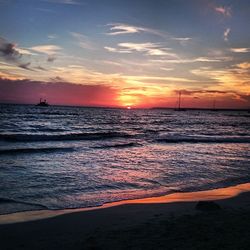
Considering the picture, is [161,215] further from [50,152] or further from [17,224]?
[50,152]

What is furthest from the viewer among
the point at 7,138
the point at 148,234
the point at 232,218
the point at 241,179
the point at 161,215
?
the point at 7,138

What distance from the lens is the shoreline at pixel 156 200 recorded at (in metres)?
7.81

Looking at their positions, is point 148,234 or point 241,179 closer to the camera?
point 148,234

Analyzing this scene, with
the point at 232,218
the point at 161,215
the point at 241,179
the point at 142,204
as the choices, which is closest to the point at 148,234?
the point at 161,215

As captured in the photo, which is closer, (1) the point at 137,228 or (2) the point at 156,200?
(1) the point at 137,228

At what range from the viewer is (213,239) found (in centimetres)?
601

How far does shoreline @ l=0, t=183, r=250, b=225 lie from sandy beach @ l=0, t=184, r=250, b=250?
3cm

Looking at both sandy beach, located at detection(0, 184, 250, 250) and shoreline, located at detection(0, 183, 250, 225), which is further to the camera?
shoreline, located at detection(0, 183, 250, 225)

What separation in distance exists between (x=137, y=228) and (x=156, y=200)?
3.00 metres

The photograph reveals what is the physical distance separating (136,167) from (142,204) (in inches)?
249

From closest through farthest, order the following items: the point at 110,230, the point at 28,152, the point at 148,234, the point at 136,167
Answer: the point at 148,234
the point at 110,230
the point at 136,167
the point at 28,152

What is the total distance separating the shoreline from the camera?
7.81 m

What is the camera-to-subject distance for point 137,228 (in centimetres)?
687

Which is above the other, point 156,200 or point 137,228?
point 137,228
